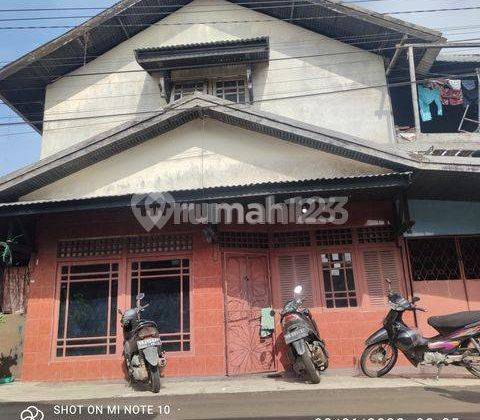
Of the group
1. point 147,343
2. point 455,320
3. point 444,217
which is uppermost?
point 444,217

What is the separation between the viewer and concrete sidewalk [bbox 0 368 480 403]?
623 centimetres

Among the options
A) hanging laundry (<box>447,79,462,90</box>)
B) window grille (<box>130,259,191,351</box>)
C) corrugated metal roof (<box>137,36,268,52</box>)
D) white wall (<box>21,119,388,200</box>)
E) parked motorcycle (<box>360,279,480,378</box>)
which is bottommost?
parked motorcycle (<box>360,279,480,378</box>)

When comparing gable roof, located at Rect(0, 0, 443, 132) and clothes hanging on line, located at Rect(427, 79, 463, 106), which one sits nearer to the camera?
gable roof, located at Rect(0, 0, 443, 132)

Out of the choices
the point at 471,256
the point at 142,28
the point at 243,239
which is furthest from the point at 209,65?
the point at 471,256

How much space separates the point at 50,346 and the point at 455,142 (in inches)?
373

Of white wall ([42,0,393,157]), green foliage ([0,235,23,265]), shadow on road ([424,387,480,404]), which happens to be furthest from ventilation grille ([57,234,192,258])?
shadow on road ([424,387,480,404])

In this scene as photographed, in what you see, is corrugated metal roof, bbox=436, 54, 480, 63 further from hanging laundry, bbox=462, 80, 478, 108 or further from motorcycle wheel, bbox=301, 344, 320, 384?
motorcycle wheel, bbox=301, 344, 320, 384

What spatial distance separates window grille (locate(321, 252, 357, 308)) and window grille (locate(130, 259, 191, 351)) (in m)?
2.58

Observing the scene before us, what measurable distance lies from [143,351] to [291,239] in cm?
347

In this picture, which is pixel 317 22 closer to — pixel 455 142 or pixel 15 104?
pixel 455 142

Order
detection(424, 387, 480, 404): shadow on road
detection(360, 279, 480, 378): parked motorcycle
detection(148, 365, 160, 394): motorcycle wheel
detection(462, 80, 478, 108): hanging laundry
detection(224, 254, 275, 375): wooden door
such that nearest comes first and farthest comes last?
1. detection(424, 387, 480, 404): shadow on road
2. detection(360, 279, 480, 378): parked motorcycle
3. detection(148, 365, 160, 394): motorcycle wheel
4. detection(224, 254, 275, 375): wooden door
5. detection(462, 80, 478, 108): hanging laundry

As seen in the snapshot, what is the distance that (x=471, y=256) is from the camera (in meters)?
8.55

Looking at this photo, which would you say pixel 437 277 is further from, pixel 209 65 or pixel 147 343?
pixel 209 65

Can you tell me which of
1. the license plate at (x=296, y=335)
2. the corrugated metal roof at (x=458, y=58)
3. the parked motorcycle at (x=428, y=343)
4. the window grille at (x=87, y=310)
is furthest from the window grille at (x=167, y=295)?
the corrugated metal roof at (x=458, y=58)
